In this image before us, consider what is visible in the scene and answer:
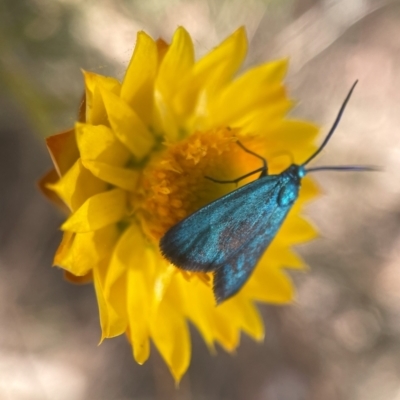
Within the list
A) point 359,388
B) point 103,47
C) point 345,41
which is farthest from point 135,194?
point 359,388

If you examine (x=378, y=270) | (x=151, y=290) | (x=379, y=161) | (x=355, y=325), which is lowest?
(x=355, y=325)

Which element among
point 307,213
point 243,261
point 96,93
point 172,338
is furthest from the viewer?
point 307,213

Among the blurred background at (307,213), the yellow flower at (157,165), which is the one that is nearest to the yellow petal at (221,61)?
the yellow flower at (157,165)

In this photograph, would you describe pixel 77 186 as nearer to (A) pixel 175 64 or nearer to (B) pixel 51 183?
(B) pixel 51 183

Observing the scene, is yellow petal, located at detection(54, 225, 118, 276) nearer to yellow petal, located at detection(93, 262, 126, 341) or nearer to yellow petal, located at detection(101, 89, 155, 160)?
yellow petal, located at detection(93, 262, 126, 341)

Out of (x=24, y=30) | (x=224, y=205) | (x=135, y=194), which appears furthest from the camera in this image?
→ (x=24, y=30)

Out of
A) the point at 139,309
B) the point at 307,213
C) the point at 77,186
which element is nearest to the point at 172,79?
the point at 77,186

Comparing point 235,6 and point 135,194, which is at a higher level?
point 235,6

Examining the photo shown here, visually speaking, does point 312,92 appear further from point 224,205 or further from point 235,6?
point 224,205
